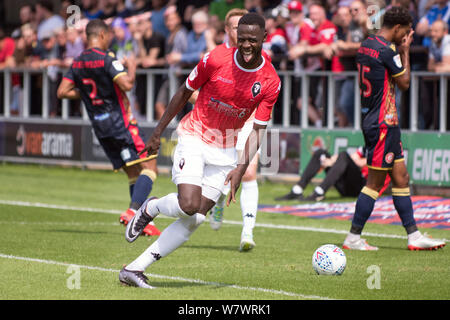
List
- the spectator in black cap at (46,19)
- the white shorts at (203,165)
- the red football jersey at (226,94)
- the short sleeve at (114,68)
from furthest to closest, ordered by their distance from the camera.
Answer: the spectator in black cap at (46,19) → the short sleeve at (114,68) → the red football jersey at (226,94) → the white shorts at (203,165)

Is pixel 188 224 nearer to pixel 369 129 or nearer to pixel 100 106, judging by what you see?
pixel 369 129

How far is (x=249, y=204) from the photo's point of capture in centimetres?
989

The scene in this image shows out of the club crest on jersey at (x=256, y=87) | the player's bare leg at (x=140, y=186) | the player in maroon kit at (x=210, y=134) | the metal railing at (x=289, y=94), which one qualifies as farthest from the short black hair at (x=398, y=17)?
the metal railing at (x=289, y=94)

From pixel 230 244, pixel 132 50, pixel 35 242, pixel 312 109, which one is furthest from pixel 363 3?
pixel 35 242

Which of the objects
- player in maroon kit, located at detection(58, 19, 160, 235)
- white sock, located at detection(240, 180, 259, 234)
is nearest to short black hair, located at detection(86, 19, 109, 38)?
player in maroon kit, located at detection(58, 19, 160, 235)

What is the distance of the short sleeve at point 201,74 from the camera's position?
24.5 ft

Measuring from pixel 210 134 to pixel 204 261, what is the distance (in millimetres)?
1685

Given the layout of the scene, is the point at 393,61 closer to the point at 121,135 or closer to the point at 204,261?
the point at 204,261

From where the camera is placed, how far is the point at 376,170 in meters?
9.74

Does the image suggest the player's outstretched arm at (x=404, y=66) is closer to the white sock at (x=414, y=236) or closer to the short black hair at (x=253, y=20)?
the white sock at (x=414, y=236)

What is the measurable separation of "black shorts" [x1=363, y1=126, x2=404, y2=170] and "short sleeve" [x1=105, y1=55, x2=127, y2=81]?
3052 millimetres

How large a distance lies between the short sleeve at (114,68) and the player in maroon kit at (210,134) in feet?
10.6

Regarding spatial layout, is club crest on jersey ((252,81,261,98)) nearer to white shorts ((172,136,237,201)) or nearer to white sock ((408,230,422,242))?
white shorts ((172,136,237,201))

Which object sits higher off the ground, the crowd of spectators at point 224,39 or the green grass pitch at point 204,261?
the crowd of spectators at point 224,39
